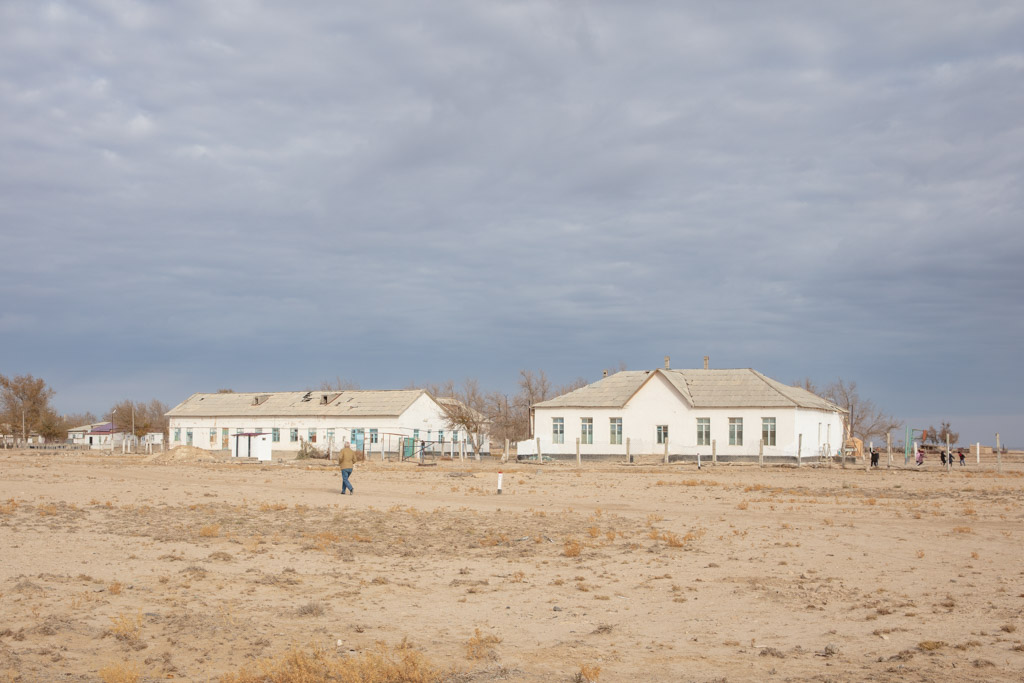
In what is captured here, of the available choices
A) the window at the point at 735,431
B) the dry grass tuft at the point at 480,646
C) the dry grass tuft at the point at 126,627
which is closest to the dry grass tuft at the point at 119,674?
the dry grass tuft at the point at 126,627

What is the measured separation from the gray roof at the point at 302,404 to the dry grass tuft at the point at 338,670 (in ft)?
228

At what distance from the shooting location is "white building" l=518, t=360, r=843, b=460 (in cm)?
5991

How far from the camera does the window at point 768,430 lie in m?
59.7

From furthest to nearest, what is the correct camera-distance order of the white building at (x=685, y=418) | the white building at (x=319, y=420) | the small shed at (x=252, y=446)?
the white building at (x=319, y=420) → the small shed at (x=252, y=446) → the white building at (x=685, y=418)

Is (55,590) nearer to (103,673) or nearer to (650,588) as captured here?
(103,673)

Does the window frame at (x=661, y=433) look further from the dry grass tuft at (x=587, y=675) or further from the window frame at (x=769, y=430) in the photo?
the dry grass tuft at (x=587, y=675)

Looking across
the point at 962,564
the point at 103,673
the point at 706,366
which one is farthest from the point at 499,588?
the point at 706,366

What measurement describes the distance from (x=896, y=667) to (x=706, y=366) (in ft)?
203

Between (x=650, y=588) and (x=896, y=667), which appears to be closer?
(x=896, y=667)

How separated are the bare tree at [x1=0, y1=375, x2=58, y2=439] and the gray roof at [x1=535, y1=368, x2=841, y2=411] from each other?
264 feet

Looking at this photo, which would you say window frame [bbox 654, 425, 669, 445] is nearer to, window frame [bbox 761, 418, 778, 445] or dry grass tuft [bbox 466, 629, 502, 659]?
window frame [bbox 761, 418, 778, 445]

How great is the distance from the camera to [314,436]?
80.9m

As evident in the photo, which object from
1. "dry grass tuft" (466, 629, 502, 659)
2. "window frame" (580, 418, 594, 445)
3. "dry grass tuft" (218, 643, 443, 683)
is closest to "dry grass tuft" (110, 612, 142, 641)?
"dry grass tuft" (218, 643, 443, 683)

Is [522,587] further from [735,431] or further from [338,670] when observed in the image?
[735,431]
